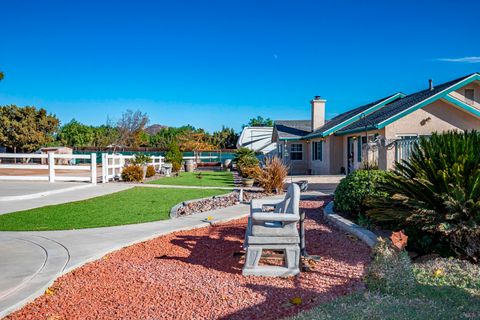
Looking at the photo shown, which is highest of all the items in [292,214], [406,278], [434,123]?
[434,123]

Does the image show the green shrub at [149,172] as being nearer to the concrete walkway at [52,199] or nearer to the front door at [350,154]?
the concrete walkway at [52,199]

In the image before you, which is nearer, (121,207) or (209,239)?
(209,239)

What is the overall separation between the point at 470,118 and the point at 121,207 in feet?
54.8

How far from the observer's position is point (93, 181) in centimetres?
1845

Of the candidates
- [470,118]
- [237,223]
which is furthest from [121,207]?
[470,118]

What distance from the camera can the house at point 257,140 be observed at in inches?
1725

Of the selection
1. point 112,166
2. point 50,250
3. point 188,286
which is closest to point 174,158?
point 112,166

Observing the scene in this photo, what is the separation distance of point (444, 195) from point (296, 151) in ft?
81.4

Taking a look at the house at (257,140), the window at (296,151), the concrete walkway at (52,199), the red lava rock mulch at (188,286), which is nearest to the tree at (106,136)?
the house at (257,140)

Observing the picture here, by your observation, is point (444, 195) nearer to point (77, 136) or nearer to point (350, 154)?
point (350, 154)

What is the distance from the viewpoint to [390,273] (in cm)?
419

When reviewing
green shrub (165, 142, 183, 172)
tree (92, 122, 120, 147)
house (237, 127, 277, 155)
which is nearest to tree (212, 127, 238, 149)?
tree (92, 122, 120, 147)

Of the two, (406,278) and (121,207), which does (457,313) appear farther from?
(121,207)

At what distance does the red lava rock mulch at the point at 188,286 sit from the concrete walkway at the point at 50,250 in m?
0.15
